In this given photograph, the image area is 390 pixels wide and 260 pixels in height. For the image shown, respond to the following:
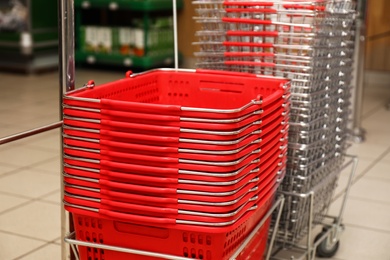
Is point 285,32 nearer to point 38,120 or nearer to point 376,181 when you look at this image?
point 376,181

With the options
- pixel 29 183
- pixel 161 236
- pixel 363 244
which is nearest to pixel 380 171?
pixel 363 244

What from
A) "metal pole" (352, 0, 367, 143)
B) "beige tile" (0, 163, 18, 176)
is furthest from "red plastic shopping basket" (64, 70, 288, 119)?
"metal pole" (352, 0, 367, 143)

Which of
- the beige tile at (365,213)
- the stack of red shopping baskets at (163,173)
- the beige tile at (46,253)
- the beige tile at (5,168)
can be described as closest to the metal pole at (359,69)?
the beige tile at (365,213)

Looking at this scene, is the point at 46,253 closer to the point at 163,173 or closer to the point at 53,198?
the point at 53,198

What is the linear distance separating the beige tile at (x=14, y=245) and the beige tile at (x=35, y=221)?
1.8 inches

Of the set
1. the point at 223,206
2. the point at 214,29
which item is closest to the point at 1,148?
the point at 214,29

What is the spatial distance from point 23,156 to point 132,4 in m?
3.31

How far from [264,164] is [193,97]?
0.45 metres

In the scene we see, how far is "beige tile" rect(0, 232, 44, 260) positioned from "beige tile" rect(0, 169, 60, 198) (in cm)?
54

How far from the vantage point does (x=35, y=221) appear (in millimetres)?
3035

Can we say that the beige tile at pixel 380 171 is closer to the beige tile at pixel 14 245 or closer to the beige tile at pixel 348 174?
the beige tile at pixel 348 174

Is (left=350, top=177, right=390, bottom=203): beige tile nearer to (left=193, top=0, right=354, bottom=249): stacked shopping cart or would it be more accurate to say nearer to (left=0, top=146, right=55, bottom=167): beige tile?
(left=193, top=0, right=354, bottom=249): stacked shopping cart

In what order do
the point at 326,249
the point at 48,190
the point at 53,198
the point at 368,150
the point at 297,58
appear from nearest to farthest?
the point at 297,58 → the point at 326,249 → the point at 53,198 → the point at 48,190 → the point at 368,150

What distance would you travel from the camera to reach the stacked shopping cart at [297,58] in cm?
225
